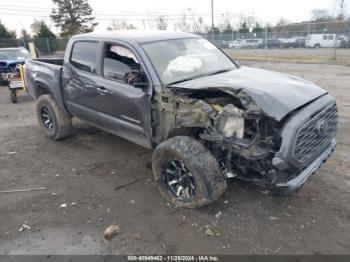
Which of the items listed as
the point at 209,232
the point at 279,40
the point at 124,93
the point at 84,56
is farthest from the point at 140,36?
the point at 279,40

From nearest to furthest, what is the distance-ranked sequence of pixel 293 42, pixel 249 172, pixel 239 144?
pixel 239 144 → pixel 249 172 → pixel 293 42

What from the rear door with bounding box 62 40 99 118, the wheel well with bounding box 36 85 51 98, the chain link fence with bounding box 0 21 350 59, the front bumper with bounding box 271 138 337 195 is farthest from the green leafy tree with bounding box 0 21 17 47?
the front bumper with bounding box 271 138 337 195

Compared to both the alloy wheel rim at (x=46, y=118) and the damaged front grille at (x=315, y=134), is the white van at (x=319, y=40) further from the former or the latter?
the damaged front grille at (x=315, y=134)

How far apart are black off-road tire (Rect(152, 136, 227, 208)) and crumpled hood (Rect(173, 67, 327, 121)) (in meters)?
0.64

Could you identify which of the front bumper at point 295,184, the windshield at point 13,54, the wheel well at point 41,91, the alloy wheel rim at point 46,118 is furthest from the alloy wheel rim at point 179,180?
the windshield at point 13,54

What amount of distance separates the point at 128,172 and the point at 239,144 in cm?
205

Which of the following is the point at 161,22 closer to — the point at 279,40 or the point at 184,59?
the point at 279,40

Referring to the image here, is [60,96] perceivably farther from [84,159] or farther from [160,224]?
[160,224]

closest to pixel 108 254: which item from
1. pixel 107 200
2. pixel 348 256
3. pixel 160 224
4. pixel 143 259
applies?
pixel 143 259

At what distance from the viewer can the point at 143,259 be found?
3.02 m

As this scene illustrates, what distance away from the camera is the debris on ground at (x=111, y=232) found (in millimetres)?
3336

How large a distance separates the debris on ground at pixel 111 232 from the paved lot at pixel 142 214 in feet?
0.20

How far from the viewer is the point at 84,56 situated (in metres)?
5.08

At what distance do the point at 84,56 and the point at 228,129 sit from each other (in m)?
2.87
